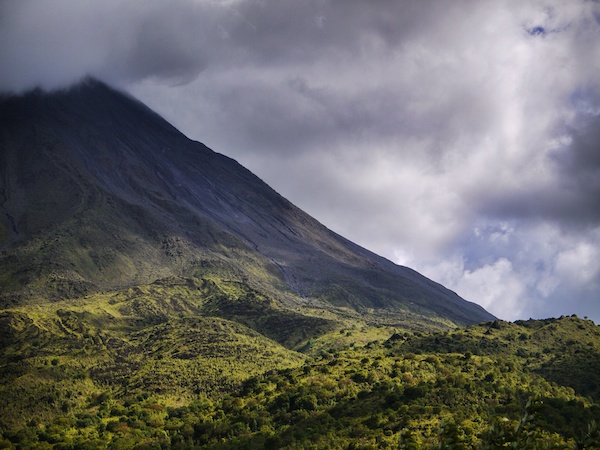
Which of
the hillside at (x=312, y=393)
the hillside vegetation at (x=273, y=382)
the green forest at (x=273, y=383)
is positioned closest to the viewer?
the hillside at (x=312, y=393)

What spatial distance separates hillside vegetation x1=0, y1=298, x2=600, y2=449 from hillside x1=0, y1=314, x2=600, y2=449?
17 cm

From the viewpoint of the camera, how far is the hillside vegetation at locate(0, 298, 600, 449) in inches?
1700

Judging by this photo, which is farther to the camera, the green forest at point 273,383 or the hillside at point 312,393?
the green forest at point 273,383

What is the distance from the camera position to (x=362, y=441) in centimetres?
4112

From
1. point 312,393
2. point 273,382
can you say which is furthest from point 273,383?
point 312,393

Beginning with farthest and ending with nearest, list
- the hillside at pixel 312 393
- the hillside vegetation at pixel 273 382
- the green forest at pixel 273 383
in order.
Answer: the hillside vegetation at pixel 273 382
the green forest at pixel 273 383
the hillside at pixel 312 393

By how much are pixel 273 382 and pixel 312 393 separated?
1016 cm

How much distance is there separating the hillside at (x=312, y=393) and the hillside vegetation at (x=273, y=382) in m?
0.17

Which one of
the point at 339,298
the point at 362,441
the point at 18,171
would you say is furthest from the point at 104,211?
the point at 362,441

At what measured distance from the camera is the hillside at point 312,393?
42.2m

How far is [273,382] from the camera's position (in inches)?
2501

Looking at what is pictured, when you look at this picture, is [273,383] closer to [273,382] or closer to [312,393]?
[273,382]

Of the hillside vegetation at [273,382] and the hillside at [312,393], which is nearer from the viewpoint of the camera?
the hillside at [312,393]

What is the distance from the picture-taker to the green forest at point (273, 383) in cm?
4300
